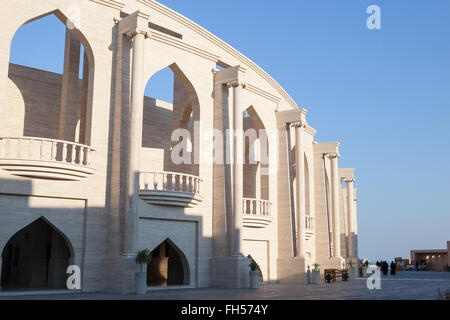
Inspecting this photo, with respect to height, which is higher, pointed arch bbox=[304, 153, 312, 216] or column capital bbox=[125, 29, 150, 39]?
column capital bbox=[125, 29, 150, 39]

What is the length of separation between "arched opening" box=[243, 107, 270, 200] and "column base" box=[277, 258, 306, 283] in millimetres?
3655

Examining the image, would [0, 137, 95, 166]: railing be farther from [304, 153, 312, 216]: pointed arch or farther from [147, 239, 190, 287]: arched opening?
[304, 153, 312, 216]: pointed arch

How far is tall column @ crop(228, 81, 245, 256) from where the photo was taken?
858 inches

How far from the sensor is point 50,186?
16.8m

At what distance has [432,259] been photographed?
63.9 m

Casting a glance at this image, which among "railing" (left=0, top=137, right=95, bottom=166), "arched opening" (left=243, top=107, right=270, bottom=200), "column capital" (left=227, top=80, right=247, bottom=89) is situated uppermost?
"column capital" (left=227, top=80, right=247, bottom=89)

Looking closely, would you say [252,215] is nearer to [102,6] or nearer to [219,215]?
[219,215]

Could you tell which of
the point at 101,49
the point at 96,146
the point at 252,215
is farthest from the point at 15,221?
the point at 252,215

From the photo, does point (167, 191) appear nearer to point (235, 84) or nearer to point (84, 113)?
point (84, 113)

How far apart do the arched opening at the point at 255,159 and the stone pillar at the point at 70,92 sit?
9842 mm

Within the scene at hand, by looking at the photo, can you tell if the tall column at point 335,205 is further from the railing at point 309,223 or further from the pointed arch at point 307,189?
the railing at point 309,223

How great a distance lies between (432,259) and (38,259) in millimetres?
56576

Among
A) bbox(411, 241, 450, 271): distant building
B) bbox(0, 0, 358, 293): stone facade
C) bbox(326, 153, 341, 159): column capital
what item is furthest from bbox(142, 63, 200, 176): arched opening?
bbox(411, 241, 450, 271): distant building

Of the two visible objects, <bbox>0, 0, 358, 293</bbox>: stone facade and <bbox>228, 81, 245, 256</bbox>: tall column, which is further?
<bbox>228, 81, 245, 256</bbox>: tall column
